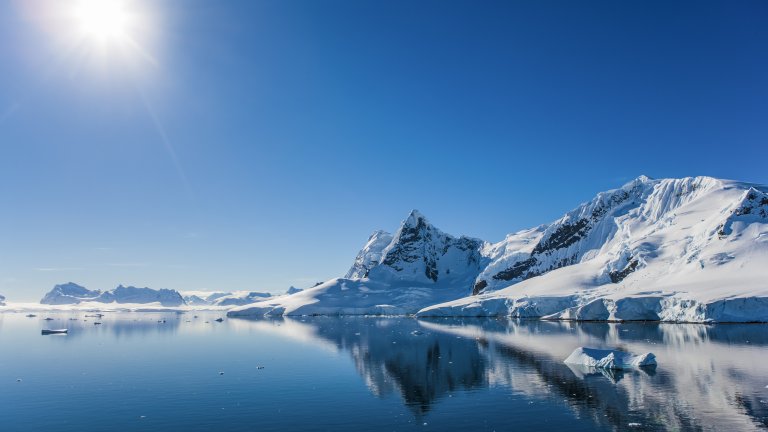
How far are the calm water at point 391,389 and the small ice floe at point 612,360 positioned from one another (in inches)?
61.7

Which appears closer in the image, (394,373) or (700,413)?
(700,413)

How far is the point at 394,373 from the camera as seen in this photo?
51.6 m

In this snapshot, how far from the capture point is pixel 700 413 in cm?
3070

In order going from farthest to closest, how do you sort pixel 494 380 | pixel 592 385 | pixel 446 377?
pixel 446 377 < pixel 494 380 < pixel 592 385

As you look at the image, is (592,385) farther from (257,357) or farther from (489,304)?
(489,304)

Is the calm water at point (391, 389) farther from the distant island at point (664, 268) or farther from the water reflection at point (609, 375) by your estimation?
the distant island at point (664, 268)

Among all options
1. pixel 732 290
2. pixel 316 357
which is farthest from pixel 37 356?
pixel 732 290

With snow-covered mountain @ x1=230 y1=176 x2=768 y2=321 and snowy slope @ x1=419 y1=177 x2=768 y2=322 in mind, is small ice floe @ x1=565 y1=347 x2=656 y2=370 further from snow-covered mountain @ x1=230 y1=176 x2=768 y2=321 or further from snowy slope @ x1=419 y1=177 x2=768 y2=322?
snowy slope @ x1=419 y1=177 x2=768 y2=322

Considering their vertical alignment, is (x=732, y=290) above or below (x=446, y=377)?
above

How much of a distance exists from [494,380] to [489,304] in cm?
11261

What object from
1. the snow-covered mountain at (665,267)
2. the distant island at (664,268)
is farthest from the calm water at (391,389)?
the distant island at (664,268)

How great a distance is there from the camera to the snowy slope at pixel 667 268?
99.2 meters

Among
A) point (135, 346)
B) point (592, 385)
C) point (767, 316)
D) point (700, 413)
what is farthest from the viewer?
point (767, 316)

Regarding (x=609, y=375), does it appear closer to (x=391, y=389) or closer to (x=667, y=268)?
(x=391, y=389)
